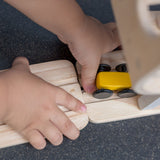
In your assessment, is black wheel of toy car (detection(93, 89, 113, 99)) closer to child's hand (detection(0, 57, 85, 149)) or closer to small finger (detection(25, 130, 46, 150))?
child's hand (detection(0, 57, 85, 149))

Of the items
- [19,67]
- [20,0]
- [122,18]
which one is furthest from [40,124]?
[122,18]

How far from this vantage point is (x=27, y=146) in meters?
0.57

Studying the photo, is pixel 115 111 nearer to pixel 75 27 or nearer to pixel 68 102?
pixel 68 102

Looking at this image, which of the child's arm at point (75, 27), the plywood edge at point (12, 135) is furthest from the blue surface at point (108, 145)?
the child's arm at point (75, 27)

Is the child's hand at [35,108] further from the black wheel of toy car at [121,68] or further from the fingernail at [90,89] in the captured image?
the black wheel of toy car at [121,68]

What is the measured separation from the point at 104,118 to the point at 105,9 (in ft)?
1.32

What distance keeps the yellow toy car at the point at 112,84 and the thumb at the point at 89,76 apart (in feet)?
0.06

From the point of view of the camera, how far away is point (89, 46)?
53 centimetres

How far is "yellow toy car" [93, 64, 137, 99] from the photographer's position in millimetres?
538

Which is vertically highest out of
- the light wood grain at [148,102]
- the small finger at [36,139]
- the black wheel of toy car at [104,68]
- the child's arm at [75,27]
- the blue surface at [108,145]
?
the child's arm at [75,27]

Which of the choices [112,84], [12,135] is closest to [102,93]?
[112,84]

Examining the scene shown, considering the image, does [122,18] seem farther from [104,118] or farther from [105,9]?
[105,9]

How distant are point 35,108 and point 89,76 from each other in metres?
0.16

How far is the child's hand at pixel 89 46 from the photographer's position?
0.52 m
